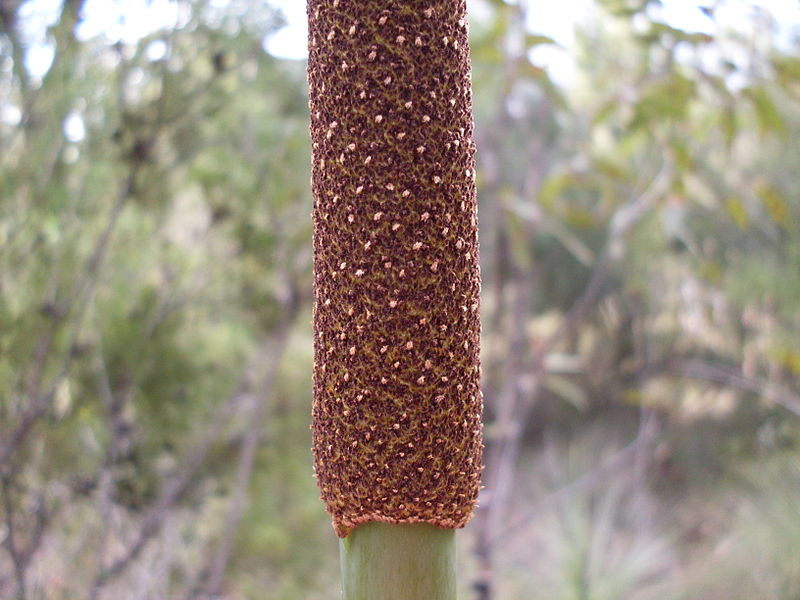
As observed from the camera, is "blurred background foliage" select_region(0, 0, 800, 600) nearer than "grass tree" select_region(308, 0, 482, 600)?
No

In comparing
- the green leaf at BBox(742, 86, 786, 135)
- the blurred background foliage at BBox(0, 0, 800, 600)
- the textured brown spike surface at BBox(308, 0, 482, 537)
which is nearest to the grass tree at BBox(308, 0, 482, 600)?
the textured brown spike surface at BBox(308, 0, 482, 537)

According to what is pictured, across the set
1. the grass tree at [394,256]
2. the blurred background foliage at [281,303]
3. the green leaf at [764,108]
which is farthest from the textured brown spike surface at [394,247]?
the green leaf at [764,108]

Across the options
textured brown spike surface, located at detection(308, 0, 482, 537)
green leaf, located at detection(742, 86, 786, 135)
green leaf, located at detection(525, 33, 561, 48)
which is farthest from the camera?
green leaf, located at detection(525, 33, 561, 48)

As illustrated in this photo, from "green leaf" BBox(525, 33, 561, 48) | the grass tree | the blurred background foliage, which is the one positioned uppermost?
the grass tree

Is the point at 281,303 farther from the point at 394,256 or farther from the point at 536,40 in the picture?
the point at 394,256

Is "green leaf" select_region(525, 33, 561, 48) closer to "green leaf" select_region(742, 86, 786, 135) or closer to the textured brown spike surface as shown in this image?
"green leaf" select_region(742, 86, 786, 135)

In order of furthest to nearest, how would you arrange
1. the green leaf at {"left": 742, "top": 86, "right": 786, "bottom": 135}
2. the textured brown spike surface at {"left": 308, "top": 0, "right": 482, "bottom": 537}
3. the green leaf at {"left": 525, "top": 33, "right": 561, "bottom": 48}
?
the green leaf at {"left": 525, "top": 33, "right": 561, "bottom": 48}, the green leaf at {"left": 742, "top": 86, "right": 786, "bottom": 135}, the textured brown spike surface at {"left": 308, "top": 0, "right": 482, "bottom": 537}

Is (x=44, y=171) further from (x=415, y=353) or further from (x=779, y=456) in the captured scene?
(x=779, y=456)
